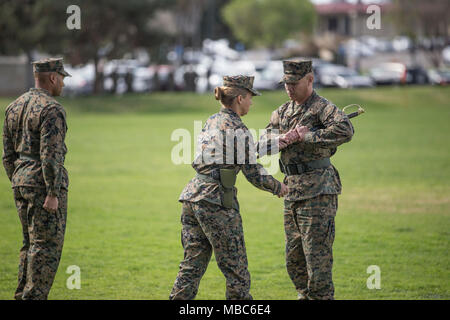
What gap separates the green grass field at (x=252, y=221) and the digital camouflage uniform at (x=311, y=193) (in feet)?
3.62

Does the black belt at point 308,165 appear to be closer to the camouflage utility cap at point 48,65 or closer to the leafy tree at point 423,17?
the camouflage utility cap at point 48,65

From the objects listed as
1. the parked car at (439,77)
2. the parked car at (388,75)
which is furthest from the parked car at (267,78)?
the parked car at (439,77)

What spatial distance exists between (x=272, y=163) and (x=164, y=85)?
3667 cm

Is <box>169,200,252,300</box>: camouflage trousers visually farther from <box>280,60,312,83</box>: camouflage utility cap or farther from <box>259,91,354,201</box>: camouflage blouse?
<box>280,60,312,83</box>: camouflage utility cap

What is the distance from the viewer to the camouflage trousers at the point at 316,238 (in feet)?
20.8

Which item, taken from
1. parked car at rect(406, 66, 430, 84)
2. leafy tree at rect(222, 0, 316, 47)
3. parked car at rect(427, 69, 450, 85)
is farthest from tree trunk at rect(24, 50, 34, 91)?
leafy tree at rect(222, 0, 316, 47)

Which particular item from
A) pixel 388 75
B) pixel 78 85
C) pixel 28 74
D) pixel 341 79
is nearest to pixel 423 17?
pixel 388 75

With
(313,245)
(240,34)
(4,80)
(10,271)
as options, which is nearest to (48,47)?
(4,80)

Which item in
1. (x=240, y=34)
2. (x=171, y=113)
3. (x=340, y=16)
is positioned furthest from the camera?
(x=340, y=16)

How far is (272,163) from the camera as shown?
22.2ft

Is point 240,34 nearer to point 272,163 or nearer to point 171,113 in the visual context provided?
point 171,113

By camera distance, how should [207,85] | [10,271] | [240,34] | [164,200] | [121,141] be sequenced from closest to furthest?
[10,271] → [164,200] → [121,141] → [207,85] → [240,34]

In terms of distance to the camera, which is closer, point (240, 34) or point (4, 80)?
point (4, 80)

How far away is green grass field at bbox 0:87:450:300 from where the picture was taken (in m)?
8.00
